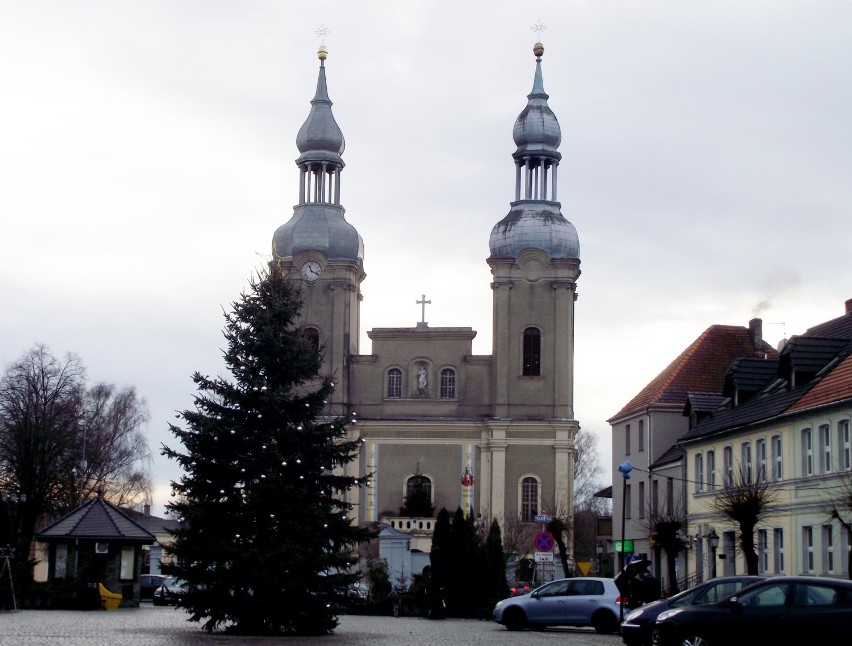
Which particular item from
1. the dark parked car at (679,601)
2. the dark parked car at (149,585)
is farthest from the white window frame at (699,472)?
the dark parked car at (149,585)

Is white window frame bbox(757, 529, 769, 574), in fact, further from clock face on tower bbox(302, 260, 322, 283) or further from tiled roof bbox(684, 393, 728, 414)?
clock face on tower bbox(302, 260, 322, 283)

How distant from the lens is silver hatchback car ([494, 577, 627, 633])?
1312 inches

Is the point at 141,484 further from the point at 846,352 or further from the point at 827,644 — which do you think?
the point at 827,644

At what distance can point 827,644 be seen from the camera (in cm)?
1997

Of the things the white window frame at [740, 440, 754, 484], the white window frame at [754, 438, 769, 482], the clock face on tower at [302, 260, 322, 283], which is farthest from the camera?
the clock face on tower at [302, 260, 322, 283]

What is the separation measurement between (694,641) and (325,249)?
178ft

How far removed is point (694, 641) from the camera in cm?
2094

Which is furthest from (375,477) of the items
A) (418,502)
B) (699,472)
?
(699,472)

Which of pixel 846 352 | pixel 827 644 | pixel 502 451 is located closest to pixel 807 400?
pixel 846 352

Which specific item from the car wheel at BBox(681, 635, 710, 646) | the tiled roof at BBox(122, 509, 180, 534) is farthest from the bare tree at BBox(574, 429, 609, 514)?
the car wheel at BBox(681, 635, 710, 646)

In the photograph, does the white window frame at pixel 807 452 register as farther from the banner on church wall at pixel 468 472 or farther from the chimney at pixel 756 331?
the banner on church wall at pixel 468 472

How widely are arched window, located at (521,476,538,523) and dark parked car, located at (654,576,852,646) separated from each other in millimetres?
49589

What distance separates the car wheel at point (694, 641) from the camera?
68.2 feet

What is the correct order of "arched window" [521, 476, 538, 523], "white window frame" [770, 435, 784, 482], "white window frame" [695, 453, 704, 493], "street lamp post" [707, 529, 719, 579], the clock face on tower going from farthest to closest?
the clock face on tower
"arched window" [521, 476, 538, 523]
"white window frame" [695, 453, 704, 493]
"street lamp post" [707, 529, 719, 579]
"white window frame" [770, 435, 784, 482]
